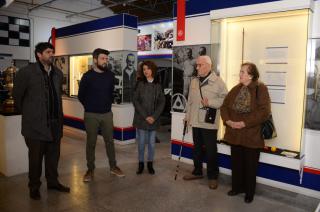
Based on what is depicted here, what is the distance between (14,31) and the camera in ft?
31.1

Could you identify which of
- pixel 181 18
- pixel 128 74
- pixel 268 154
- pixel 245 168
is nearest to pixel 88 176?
pixel 245 168

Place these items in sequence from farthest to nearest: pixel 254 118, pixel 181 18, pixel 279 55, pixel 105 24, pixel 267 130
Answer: pixel 105 24 < pixel 181 18 < pixel 279 55 < pixel 267 130 < pixel 254 118

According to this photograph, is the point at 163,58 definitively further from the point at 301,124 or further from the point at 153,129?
the point at 301,124

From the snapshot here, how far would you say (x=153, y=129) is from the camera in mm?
3877

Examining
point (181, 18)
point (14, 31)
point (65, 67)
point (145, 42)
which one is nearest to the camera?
point (181, 18)

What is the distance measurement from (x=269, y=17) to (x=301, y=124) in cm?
137

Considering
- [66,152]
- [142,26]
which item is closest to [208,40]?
[66,152]

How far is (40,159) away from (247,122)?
227 cm

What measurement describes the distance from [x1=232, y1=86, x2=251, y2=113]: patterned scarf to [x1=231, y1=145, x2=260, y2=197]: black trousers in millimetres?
429

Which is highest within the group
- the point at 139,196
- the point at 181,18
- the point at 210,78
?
the point at 181,18

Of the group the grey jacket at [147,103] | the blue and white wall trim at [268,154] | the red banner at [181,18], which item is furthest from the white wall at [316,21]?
the grey jacket at [147,103]

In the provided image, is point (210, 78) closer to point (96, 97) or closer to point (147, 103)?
point (147, 103)

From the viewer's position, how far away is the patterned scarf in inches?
123

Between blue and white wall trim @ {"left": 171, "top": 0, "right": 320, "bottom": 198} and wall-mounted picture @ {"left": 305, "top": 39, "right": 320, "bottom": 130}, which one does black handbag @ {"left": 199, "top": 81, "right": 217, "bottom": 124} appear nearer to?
blue and white wall trim @ {"left": 171, "top": 0, "right": 320, "bottom": 198}
